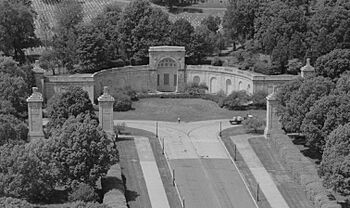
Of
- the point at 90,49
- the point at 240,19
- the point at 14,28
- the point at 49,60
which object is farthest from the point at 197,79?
the point at 14,28

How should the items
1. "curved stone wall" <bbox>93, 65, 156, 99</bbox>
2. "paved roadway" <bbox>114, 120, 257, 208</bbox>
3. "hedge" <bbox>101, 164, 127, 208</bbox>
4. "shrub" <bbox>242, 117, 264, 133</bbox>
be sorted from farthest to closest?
"curved stone wall" <bbox>93, 65, 156, 99</bbox> → "shrub" <bbox>242, 117, 264, 133</bbox> → "paved roadway" <bbox>114, 120, 257, 208</bbox> → "hedge" <bbox>101, 164, 127, 208</bbox>

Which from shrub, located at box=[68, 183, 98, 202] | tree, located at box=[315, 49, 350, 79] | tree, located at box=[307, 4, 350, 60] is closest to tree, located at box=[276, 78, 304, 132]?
tree, located at box=[315, 49, 350, 79]

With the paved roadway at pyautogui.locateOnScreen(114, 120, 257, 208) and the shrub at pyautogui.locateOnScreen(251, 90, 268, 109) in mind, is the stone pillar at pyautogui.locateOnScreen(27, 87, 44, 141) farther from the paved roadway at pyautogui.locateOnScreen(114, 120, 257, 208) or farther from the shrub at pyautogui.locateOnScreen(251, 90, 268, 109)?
the shrub at pyautogui.locateOnScreen(251, 90, 268, 109)

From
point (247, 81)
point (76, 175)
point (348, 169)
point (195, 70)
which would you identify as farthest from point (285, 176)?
point (195, 70)

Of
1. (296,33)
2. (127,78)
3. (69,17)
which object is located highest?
(69,17)

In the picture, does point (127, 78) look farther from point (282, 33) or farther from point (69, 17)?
point (282, 33)

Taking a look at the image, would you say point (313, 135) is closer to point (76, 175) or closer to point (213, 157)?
point (213, 157)
